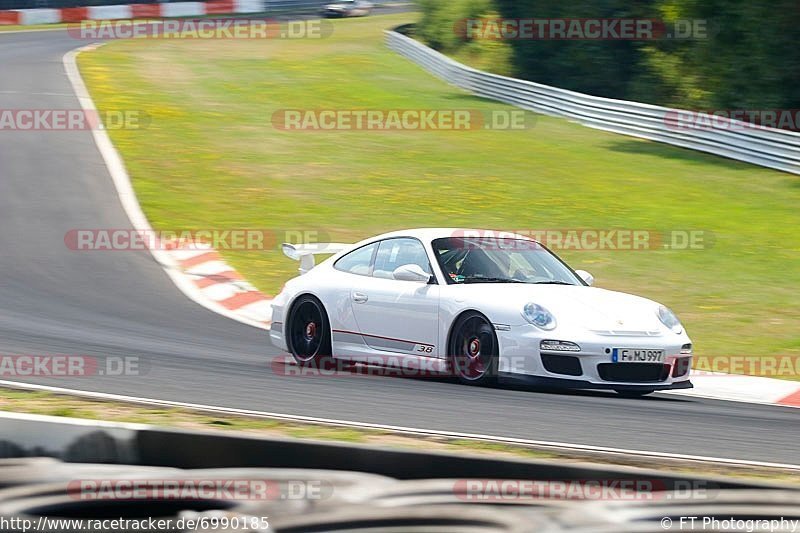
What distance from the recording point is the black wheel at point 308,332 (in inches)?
380

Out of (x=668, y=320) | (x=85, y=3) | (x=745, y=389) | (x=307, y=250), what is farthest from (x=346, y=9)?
(x=668, y=320)

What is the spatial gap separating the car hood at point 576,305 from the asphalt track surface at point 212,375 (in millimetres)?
513

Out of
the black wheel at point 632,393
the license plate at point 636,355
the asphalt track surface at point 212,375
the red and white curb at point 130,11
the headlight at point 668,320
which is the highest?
the red and white curb at point 130,11

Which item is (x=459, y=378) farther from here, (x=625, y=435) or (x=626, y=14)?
(x=626, y=14)

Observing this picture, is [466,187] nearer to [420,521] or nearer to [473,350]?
[473,350]

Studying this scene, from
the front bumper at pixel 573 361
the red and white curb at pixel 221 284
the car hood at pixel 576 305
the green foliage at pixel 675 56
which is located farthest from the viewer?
the green foliage at pixel 675 56

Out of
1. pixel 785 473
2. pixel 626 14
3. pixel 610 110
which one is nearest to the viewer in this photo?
pixel 785 473

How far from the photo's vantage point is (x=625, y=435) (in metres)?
6.65

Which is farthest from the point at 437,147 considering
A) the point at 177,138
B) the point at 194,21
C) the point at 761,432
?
the point at 194,21

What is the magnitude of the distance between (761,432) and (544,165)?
1560 centimetres

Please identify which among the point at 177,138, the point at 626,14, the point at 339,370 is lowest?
the point at 339,370

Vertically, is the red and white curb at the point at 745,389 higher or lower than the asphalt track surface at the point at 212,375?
lower

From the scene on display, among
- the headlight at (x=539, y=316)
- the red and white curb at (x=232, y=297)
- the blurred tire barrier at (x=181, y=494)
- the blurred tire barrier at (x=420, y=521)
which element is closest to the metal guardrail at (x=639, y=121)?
the red and white curb at (x=232, y=297)

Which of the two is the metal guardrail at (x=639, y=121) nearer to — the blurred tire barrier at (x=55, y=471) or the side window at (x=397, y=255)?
the side window at (x=397, y=255)
